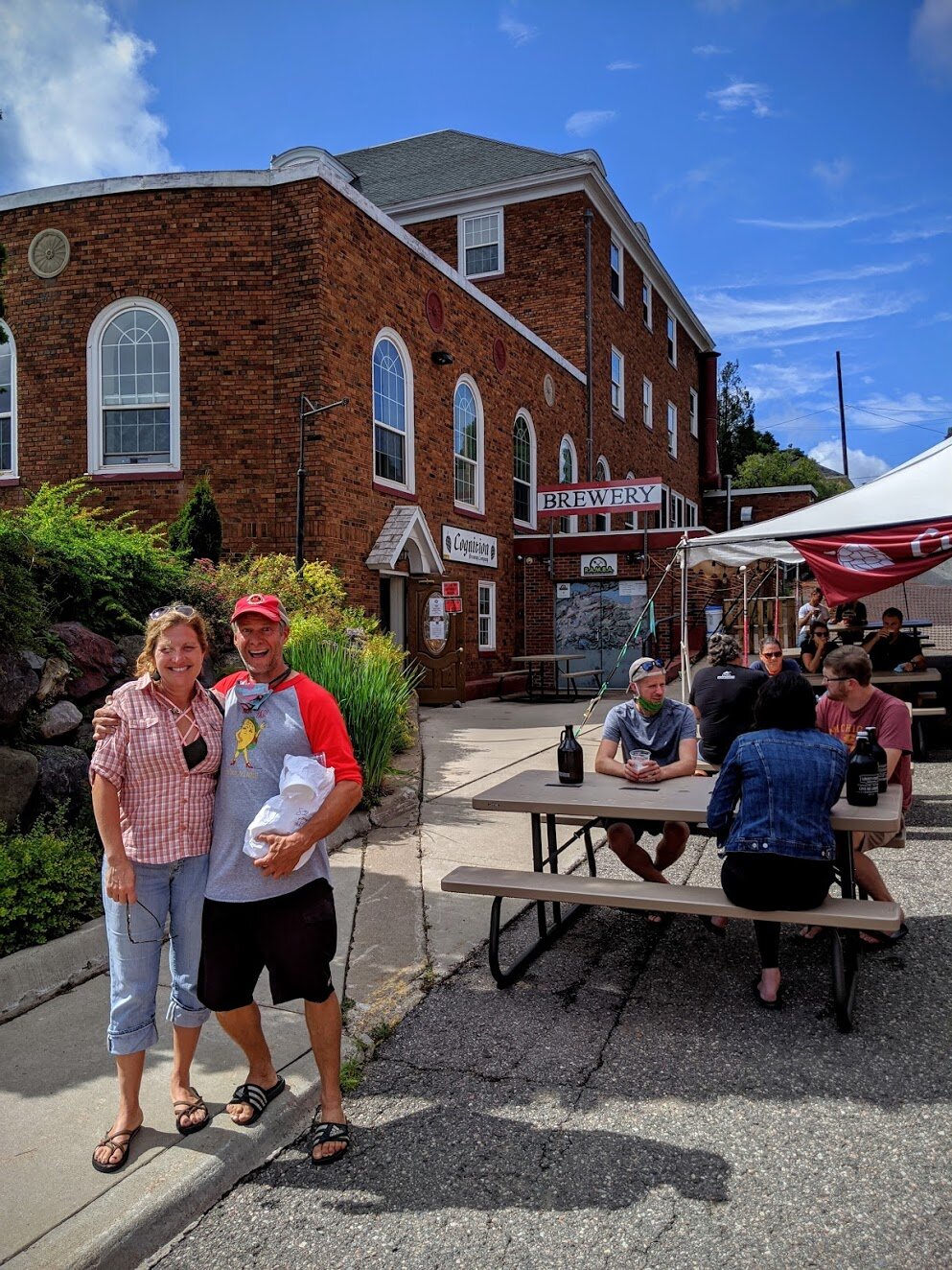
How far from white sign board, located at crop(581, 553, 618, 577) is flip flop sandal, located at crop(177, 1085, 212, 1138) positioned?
17406 millimetres

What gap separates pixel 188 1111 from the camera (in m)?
3.05

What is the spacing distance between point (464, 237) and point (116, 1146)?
81.1 feet

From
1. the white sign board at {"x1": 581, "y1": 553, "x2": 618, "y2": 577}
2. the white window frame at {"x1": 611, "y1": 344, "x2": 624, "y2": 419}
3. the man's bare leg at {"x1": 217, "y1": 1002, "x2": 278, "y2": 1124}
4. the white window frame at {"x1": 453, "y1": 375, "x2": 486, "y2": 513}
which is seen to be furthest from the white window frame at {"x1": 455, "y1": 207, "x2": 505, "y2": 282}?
the man's bare leg at {"x1": 217, "y1": 1002, "x2": 278, "y2": 1124}

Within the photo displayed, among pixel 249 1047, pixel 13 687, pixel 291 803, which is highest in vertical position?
pixel 13 687

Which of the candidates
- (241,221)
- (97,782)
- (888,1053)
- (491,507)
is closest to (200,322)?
(241,221)

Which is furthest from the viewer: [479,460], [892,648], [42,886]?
[479,460]

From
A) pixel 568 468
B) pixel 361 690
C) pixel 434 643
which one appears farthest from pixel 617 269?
pixel 361 690

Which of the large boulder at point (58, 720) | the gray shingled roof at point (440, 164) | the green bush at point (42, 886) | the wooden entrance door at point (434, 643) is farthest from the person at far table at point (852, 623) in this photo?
the gray shingled roof at point (440, 164)

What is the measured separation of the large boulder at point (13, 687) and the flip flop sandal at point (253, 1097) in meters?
3.05

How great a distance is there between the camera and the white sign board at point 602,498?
17.8m

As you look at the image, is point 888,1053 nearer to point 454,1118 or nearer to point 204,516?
point 454,1118

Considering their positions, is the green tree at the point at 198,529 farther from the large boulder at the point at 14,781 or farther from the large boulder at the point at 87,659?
the large boulder at the point at 14,781

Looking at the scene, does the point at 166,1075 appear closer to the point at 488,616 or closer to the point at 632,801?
the point at 632,801

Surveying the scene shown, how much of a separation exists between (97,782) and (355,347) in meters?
11.7
